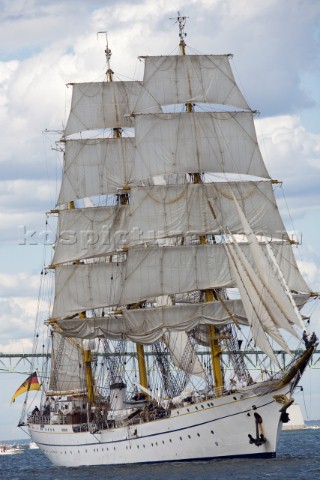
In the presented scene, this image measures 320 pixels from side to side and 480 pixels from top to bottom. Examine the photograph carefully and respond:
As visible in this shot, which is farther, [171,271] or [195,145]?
[195,145]

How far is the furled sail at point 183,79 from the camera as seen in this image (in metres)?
96.6

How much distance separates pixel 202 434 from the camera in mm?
86688

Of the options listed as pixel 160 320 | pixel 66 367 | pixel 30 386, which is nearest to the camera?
pixel 160 320

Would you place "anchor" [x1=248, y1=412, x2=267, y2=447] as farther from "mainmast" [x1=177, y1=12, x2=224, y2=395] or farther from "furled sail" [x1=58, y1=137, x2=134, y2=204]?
"furled sail" [x1=58, y1=137, x2=134, y2=204]

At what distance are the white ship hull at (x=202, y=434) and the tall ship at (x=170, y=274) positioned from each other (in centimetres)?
9

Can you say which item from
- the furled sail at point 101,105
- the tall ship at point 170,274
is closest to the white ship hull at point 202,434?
the tall ship at point 170,274

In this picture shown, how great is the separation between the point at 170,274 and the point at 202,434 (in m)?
12.7

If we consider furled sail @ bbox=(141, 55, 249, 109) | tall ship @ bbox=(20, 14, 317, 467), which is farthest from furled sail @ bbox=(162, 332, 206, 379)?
furled sail @ bbox=(141, 55, 249, 109)

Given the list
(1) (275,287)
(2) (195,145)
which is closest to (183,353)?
(2) (195,145)

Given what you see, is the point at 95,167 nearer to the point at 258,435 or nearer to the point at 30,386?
the point at 30,386

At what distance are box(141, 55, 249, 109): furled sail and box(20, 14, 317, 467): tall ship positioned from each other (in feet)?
0.32

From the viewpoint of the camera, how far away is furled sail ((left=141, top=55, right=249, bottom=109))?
96562 mm

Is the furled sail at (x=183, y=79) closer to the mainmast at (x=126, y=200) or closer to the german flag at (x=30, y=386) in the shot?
the mainmast at (x=126, y=200)

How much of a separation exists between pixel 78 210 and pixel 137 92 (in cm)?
1013
